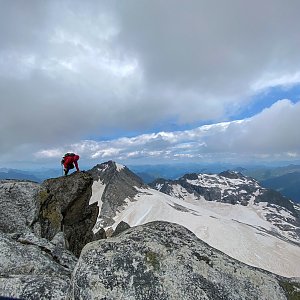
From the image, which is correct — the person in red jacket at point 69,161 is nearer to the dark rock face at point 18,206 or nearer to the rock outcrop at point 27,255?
the dark rock face at point 18,206

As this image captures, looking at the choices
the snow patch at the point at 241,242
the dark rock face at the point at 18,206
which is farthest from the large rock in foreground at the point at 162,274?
the snow patch at the point at 241,242

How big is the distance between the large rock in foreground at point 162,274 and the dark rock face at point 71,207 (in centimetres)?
1760

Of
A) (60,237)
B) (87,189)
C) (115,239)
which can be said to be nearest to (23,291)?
(115,239)

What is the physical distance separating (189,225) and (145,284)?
177 metres

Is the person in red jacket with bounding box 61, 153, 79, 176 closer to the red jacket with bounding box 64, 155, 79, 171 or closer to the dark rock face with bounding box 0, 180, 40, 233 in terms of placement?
the red jacket with bounding box 64, 155, 79, 171

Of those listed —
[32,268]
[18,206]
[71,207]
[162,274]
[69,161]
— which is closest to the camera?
[162,274]

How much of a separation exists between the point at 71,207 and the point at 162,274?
2371 centimetres

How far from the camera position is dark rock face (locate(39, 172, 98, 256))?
27416mm

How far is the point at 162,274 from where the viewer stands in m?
9.80

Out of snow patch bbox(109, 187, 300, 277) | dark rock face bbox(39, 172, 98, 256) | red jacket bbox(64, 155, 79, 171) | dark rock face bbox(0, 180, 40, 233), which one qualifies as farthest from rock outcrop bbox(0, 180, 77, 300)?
snow patch bbox(109, 187, 300, 277)

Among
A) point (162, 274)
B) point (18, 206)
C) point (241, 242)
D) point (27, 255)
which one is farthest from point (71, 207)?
point (241, 242)

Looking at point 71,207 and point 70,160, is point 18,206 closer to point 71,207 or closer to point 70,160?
point 71,207

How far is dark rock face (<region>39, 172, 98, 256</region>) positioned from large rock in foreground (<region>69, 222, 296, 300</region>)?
17.6m

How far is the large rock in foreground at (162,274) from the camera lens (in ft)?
31.3
